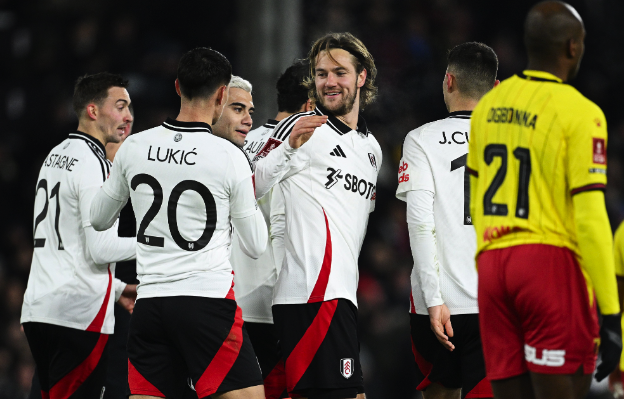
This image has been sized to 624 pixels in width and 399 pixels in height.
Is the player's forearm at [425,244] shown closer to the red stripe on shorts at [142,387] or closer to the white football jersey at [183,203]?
the white football jersey at [183,203]

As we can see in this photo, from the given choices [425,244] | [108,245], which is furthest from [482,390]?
[108,245]

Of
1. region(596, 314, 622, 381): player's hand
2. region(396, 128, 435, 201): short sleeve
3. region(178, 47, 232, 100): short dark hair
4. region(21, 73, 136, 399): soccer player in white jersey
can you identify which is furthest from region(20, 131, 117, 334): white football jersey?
region(596, 314, 622, 381): player's hand

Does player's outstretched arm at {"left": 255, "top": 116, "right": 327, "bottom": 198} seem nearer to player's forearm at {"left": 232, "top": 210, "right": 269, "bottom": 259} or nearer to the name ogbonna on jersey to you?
player's forearm at {"left": 232, "top": 210, "right": 269, "bottom": 259}

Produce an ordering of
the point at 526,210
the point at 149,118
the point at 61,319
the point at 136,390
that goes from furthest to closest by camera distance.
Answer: the point at 149,118
the point at 61,319
the point at 136,390
the point at 526,210

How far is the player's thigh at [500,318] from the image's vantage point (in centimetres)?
361

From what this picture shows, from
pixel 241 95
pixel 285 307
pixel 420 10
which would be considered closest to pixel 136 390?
pixel 285 307

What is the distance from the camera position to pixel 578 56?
12.1 ft

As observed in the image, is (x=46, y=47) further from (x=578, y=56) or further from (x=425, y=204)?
(x=578, y=56)

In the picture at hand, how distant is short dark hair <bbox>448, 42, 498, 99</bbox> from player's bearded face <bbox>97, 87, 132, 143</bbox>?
2431 mm

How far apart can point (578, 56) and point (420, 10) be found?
10.6 m

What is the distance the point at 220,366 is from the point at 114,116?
2.43 m

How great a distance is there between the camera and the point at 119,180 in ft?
14.8

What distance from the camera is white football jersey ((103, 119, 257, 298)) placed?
171 inches

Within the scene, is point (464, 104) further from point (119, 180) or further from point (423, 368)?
point (119, 180)
